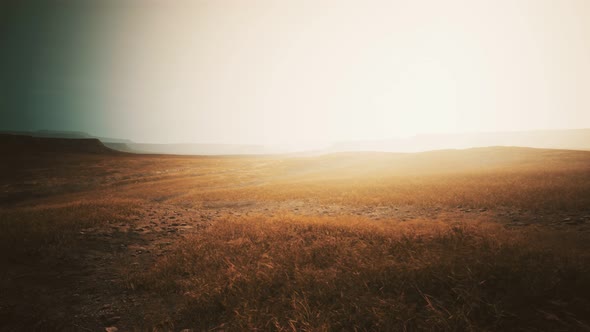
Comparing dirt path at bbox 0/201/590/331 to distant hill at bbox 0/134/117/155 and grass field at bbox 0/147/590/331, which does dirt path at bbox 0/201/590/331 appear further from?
distant hill at bbox 0/134/117/155

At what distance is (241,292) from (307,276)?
1.57 m

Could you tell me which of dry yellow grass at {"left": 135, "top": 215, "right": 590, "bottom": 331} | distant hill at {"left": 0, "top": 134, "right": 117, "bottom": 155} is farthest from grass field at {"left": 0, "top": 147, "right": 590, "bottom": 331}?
distant hill at {"left": 0, "top": 134, "right": 117, "bottom": 155}

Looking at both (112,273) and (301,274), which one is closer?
(301,274)

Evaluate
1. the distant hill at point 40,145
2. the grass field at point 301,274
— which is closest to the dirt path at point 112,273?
the grass field at point 301,274

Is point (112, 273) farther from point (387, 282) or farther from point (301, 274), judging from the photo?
point (387, 282)

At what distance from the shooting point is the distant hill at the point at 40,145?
71.9 m

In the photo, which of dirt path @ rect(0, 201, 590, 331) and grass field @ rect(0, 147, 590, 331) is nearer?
grass field @ rect(0, 147, 590, 331)

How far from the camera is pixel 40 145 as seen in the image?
8281 cm

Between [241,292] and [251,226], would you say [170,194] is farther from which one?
[241,292]

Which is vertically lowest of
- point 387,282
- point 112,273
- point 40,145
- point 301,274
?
point 112,273

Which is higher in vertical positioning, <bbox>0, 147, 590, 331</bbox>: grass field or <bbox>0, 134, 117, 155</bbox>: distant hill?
<bbox>0, 134, 117, 155</bbox>: distant hill

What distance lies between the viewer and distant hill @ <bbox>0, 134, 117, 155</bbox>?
236ft

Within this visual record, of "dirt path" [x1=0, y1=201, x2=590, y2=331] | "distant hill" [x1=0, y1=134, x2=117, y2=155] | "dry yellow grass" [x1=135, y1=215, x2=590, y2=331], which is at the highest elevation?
"distant hill" [x1=0, y1=134, x2=117, y2=155]

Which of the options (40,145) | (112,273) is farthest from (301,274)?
(40,145)
